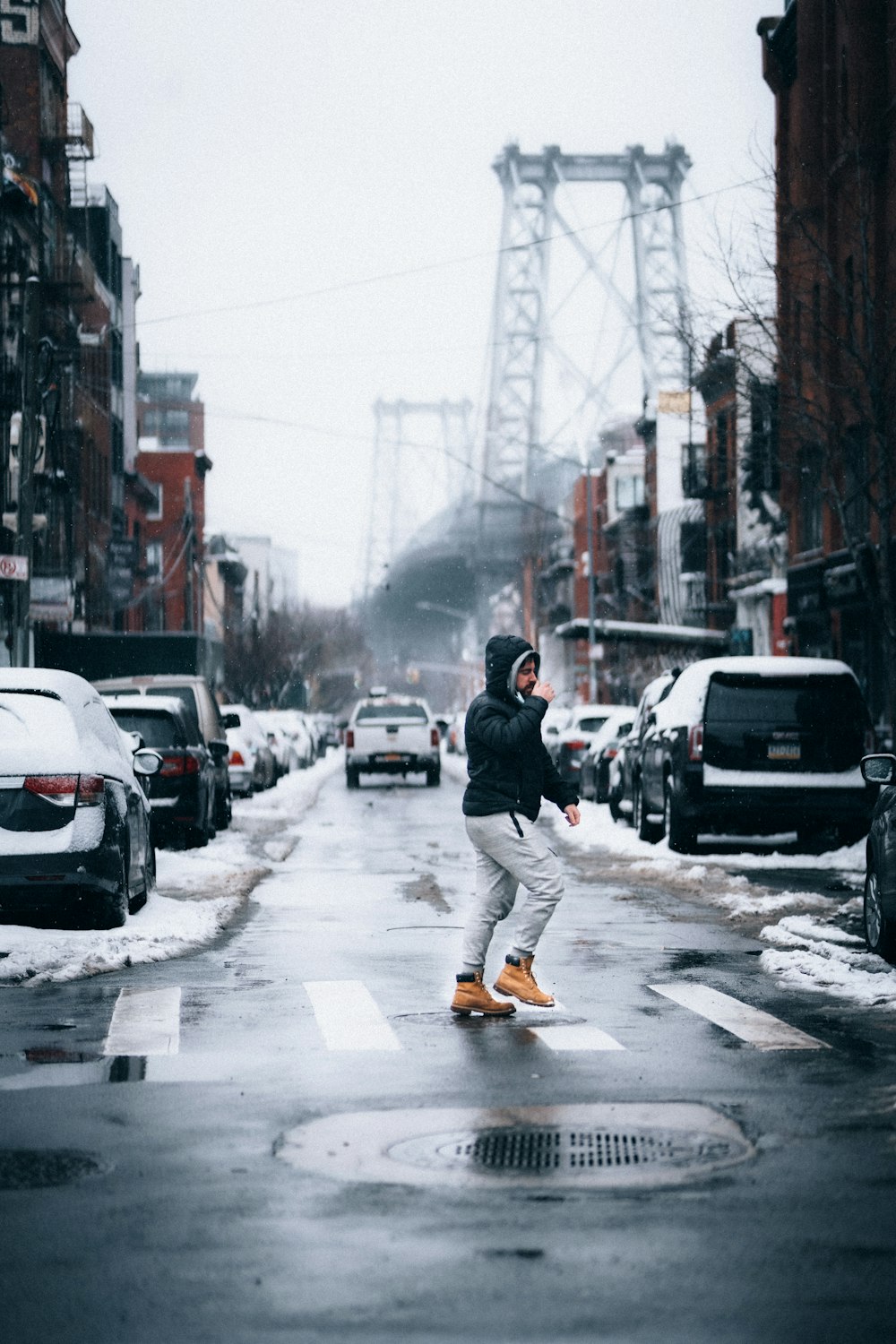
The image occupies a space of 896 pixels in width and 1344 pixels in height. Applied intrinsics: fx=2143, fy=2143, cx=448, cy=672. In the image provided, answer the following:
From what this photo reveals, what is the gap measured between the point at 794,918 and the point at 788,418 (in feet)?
46.0

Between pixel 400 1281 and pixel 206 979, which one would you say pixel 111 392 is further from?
pixel 400 1281

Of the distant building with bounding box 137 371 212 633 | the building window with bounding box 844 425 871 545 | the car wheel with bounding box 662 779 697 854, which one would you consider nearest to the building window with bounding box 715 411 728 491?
the distant building with bounding box 137 371 212 633

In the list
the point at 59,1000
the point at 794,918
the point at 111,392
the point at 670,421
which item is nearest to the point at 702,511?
the point at 670,421

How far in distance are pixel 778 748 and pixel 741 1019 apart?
415 inches

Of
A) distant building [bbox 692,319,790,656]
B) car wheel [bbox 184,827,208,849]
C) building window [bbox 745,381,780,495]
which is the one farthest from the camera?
distant building [bbox 692,319,790,656]

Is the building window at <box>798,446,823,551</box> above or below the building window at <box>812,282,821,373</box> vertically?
below

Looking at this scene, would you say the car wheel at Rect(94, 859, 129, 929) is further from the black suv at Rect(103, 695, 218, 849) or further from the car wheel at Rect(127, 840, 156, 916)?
the black suv at Rect(103, 695, 218, 849)

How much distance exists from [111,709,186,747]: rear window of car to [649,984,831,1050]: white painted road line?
11262mm

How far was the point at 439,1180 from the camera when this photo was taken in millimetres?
6172

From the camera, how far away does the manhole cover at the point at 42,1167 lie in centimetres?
619

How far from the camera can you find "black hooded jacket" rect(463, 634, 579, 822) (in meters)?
9.96

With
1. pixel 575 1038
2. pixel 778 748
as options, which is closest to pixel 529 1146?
pixel 575 1038

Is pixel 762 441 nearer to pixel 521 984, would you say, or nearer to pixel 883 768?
pixel 883 768

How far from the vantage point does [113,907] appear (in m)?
13.0
